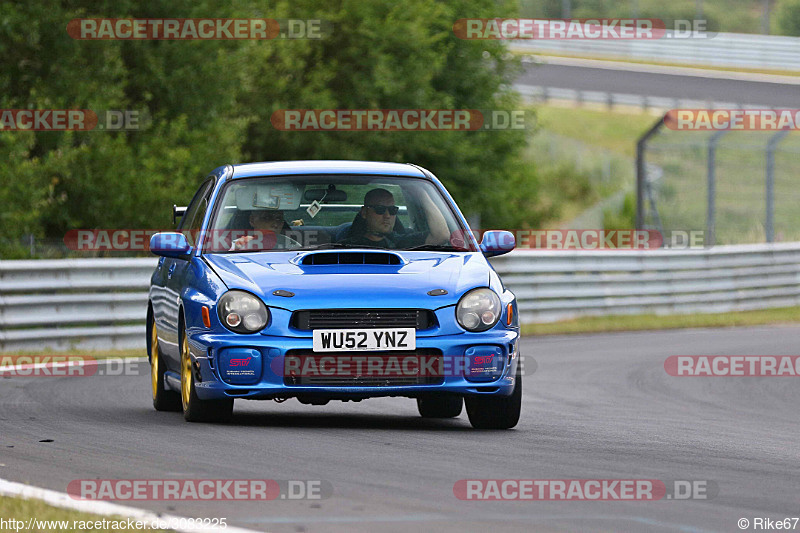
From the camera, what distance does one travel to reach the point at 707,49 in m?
51.8

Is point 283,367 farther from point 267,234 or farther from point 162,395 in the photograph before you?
point 162,395

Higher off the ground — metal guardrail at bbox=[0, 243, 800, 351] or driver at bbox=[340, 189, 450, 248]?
driver at bbox=[340, 189, 450, 248]

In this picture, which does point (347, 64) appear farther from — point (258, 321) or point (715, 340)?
point (258, 321)

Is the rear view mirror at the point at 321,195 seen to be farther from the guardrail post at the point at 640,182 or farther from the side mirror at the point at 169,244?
the guardrail post at the point at 640,182

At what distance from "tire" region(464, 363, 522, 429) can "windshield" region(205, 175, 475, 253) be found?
93 cm

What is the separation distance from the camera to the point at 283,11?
98.6 ft

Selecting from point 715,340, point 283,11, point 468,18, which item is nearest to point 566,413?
point 715,340
